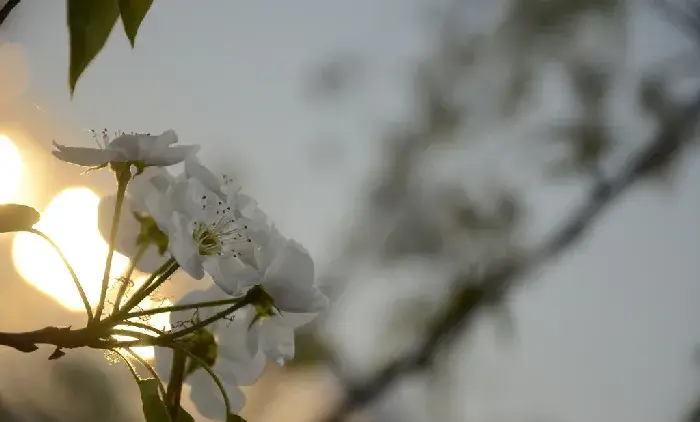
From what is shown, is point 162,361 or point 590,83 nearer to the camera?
point 162,361

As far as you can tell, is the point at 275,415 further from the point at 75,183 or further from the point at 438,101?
the point at 438,101

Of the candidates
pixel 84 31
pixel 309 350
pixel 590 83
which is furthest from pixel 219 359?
pixel 590 83

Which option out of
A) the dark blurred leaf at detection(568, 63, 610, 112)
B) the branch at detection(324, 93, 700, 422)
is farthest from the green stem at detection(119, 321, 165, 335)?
the dark blurred leaf at detection(568, 63, 610, 112)

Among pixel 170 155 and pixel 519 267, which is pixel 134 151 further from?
pixel 519 267

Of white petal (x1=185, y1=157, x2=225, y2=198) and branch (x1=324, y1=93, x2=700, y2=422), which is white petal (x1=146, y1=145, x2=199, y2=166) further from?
branch (x1=324, y1=93, x2=700, y2=422)

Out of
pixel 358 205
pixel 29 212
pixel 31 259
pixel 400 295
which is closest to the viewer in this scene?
pixel 29 212

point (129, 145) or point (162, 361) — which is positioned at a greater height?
point (129, 145)

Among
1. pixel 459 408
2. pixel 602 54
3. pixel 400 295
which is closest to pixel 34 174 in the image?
pixel 400 295
